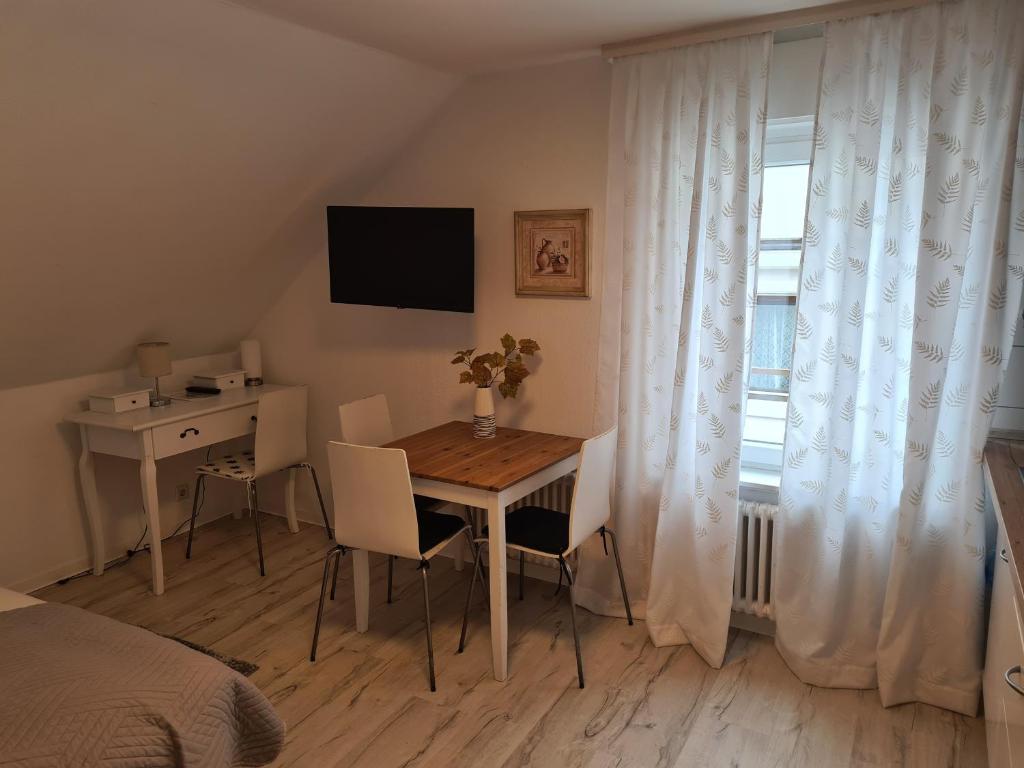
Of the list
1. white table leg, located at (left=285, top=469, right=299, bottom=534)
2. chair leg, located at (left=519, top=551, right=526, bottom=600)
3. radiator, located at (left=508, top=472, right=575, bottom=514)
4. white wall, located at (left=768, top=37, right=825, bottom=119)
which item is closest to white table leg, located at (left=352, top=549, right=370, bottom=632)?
chair leg, located at (left=519, top=551, right=526, bottom=600)

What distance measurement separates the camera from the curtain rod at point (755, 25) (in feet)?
8.12

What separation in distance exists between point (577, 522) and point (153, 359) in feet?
7.12

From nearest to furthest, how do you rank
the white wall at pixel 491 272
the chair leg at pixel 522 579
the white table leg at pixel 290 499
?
the white wall at pixel 491 272 < the chair leg at pixel 522 579 < the white table leg at pixel 290 499

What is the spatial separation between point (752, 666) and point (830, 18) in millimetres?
2297

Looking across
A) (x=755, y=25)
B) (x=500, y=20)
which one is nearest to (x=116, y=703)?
(x=500, y=20)

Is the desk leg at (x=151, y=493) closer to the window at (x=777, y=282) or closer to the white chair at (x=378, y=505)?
the white chair at (x=378, y=505)

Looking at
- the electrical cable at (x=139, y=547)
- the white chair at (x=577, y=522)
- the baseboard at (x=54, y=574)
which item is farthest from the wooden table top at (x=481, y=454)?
the baseboard at (x=54, y=574)

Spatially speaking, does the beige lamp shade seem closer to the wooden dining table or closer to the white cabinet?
the wooden dining table

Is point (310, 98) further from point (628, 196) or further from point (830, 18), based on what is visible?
point (830, 18)

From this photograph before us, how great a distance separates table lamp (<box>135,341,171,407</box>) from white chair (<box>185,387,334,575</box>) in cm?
42

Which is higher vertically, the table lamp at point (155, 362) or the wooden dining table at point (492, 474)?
the table lamp at point (155, 362)

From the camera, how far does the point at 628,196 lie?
9.88 feet

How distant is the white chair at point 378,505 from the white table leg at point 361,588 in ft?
0.67

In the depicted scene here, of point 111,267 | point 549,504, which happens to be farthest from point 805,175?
point 111,267
